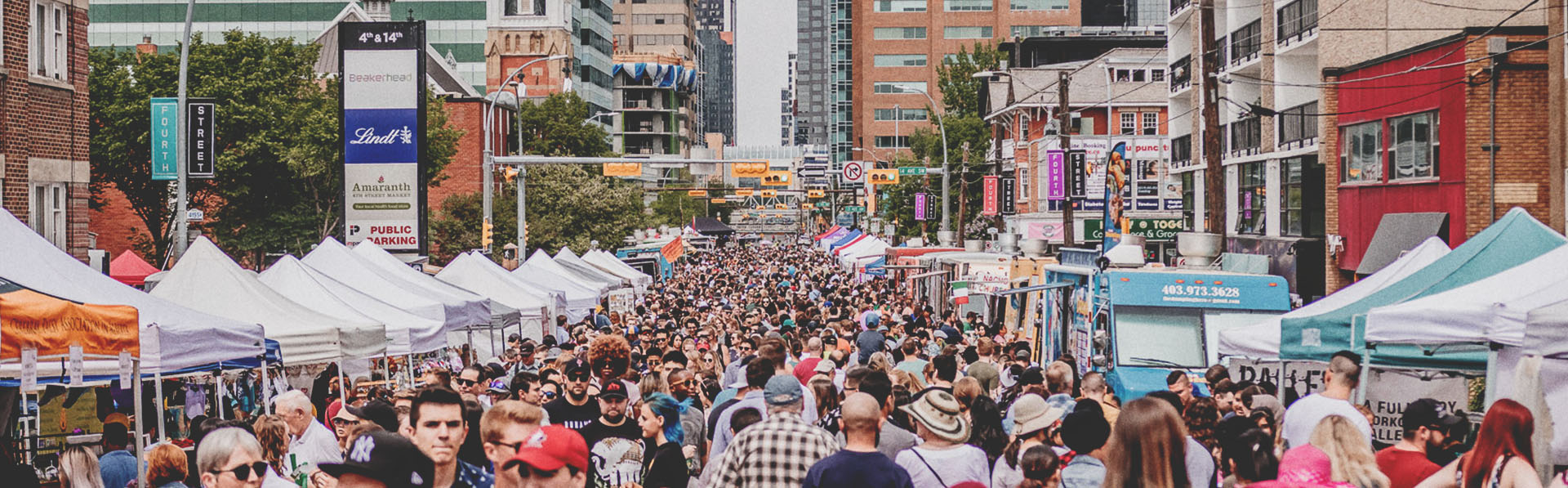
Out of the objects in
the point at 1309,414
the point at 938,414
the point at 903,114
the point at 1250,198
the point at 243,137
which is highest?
the point at 903,114

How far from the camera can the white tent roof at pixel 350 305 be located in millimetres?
17297

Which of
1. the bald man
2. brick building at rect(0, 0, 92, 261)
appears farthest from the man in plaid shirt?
brick building at rect(0, 0, 92, 261)

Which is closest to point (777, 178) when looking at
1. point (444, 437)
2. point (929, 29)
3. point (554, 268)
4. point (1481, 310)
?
point (554, 268)

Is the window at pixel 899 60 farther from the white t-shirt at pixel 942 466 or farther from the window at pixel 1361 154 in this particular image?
the white t-shirt at pixel 942 466

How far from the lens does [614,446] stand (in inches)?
348

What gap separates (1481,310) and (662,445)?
17.0 feet

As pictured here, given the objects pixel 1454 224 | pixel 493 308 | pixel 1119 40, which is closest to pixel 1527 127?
pixel 1454 224

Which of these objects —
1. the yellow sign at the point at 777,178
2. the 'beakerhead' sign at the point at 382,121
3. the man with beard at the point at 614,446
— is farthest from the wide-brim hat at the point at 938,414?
the yellow sign at the point at 777,178

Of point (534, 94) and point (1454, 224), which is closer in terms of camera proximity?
point (1454, 224)

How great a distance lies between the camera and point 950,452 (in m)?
7.73

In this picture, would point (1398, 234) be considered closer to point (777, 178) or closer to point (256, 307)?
point (256, 307)

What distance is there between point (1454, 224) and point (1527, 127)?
1995mm

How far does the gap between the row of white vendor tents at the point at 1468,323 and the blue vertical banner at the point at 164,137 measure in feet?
55.1

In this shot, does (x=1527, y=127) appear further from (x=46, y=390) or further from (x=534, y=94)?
(x=534, y=94)
